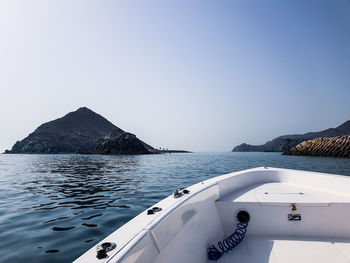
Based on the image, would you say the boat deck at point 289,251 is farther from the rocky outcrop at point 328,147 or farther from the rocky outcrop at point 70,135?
the rocky outcrop at point 70,135

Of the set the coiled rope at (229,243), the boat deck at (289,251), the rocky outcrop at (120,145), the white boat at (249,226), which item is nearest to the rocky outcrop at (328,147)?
the white boat at (249,226)

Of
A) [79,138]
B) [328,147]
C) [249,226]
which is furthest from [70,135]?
[249,226]

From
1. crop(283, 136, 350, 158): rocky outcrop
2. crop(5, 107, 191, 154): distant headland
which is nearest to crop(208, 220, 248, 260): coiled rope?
crop(283, 136, 350, 158): rocky outcrop

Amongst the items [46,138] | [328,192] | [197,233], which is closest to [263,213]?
[197,233]

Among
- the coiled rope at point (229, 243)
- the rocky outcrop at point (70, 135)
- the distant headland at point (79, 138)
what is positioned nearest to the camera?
the coiled rope at point (229, 243)

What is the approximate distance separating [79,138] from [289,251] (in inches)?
6131

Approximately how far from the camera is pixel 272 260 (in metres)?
1.91

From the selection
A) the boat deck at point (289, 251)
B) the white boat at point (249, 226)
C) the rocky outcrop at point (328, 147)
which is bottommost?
the boat deck at point (289, 251)

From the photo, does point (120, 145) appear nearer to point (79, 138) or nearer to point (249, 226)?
point (79, 138)

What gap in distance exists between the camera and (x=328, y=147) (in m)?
40.4

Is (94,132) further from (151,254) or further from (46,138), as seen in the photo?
(151,254)

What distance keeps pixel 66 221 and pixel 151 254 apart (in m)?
3.76

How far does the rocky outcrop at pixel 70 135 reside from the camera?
124 metres

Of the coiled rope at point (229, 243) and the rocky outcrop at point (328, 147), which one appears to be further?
the rocky outcrop at point (328, 147)
